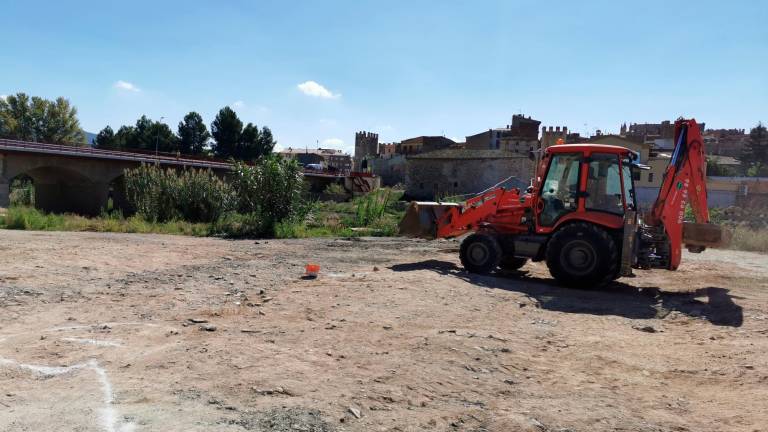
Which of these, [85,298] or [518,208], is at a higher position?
[518,208]

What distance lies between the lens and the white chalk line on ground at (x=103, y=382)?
4059mm

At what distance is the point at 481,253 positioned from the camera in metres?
11.9

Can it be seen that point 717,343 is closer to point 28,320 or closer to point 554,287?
point 554,287

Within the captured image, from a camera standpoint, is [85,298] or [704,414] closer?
[704,414]

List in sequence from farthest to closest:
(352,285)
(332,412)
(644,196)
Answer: (644,196) < (352,285) < (332,412)

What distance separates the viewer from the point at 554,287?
10.9 metres

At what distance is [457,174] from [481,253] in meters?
39.3

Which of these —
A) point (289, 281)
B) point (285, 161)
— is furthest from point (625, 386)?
point (285, 161)

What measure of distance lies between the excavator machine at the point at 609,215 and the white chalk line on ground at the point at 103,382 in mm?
7907

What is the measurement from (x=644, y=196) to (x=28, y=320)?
139 feet

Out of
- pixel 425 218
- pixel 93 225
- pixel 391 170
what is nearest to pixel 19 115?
pixel 391 170

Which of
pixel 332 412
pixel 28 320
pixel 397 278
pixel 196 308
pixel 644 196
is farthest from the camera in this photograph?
pixel 644 196

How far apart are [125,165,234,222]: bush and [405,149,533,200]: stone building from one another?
87.3 feet

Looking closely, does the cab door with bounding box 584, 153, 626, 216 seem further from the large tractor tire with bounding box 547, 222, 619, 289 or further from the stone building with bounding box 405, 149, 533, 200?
the stone building with bounding box 405, 149, 533, 200
